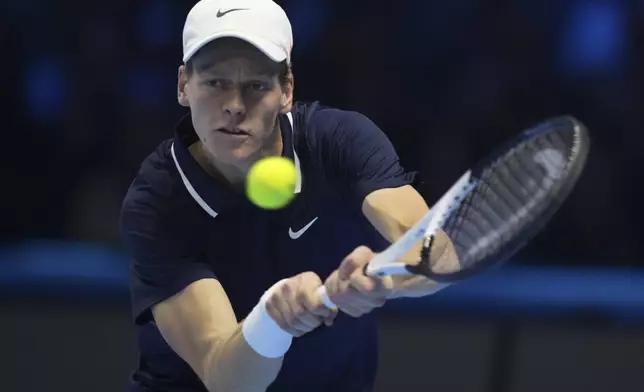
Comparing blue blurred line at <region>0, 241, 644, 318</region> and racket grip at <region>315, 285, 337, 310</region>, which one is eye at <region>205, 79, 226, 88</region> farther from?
blue blurred line at <region>0, 241, 644, 318</region>

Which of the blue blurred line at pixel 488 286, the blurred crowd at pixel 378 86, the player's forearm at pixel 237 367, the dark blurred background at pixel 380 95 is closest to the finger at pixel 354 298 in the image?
the player's forearm at pixel 237 367

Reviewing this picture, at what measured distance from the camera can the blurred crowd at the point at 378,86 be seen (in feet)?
13.3

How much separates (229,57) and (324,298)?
517 mm

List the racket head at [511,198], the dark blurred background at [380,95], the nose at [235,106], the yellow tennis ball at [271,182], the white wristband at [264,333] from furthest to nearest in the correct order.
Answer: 1. the dark blurred background at [380,95]
2. the yellow tennis ball at [271,182]
3. the nose at [235,106]
4. the white wristband at [264,333]
5. the racket head at [511,198]

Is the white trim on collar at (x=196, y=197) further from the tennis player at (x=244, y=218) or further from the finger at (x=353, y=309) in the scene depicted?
the finger at (x=353, y=309)

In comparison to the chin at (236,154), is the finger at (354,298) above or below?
below

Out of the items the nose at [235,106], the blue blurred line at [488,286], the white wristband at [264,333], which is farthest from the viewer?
the blue blurred line at [488,286]

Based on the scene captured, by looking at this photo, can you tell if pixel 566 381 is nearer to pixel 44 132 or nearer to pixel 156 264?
pixel 156 264

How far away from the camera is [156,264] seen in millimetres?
2186

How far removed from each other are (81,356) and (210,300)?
59.2 inches

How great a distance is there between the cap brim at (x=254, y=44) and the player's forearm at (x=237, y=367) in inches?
19.2

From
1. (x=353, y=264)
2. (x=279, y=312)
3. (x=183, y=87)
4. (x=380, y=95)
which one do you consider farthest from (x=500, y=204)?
(x=380, y=95)

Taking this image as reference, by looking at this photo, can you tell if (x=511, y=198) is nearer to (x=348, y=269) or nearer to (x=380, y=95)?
(x=348, y=269)

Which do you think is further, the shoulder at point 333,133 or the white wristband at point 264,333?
the shoulder at point 333,133
